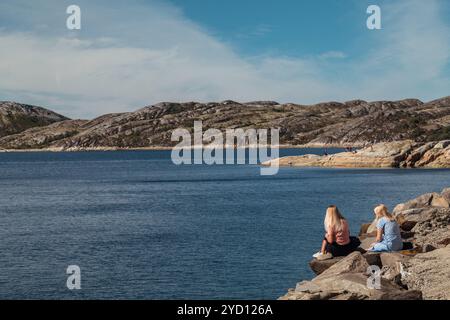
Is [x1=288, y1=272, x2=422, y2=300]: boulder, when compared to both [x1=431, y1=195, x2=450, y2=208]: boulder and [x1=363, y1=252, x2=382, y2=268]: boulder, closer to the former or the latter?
[x1=363, y1=252, x2=382, y2=268]: boulder

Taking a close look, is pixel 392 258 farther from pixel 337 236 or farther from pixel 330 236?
pixel 330 236

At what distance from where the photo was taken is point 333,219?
24.4 m

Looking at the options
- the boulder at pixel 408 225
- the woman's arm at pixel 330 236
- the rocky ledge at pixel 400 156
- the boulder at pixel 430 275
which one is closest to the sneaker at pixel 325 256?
the woman's arm at pixel 330 236

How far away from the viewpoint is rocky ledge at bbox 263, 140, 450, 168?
12481cm

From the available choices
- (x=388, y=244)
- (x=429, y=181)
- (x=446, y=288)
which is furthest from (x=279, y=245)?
(x=429, y=181)

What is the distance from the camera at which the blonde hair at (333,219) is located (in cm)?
2417

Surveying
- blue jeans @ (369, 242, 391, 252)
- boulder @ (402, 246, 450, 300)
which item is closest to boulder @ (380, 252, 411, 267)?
boulder @ (402, 246, 450, 300)

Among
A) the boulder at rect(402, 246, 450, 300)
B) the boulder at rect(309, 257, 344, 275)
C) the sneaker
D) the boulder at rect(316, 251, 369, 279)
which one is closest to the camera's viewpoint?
the boulder at rect(402, 246, 450, 300)

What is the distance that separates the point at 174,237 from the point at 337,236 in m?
23.6

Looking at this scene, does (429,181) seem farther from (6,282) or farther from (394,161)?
(6,282)

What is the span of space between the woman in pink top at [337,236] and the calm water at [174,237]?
14.9ft

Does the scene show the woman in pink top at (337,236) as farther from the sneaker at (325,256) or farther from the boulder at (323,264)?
the boulder at (323,264)

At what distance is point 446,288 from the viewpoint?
20250mm

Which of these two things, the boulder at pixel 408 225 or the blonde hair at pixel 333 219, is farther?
the boulder at pixel 408 225
